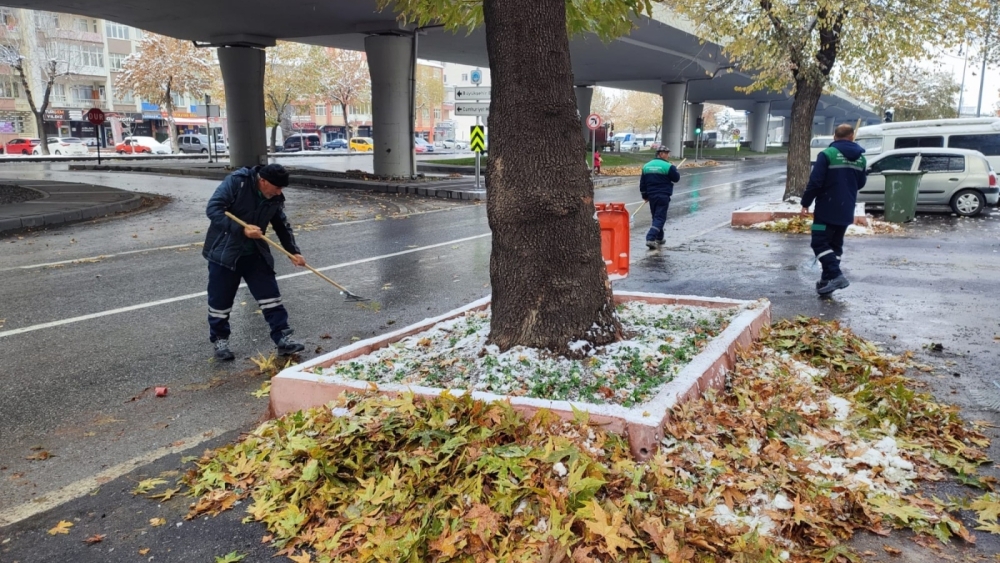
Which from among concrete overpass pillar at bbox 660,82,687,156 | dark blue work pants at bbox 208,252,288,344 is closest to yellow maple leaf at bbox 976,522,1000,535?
dark blue work pants at bbox 208,252,288,344

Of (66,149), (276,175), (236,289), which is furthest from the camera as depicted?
(66,149)

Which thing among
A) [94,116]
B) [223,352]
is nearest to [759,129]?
[94,116]

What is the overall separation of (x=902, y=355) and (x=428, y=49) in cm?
2999

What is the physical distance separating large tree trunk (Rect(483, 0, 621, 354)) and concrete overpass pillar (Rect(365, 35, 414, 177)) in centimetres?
2076

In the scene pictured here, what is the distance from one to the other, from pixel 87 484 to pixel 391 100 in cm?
2200

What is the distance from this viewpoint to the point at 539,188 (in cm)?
419

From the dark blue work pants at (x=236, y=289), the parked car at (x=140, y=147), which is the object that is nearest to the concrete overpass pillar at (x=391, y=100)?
the dark blue work pants at (x=236, y=289)

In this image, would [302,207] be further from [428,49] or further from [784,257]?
[428,49]

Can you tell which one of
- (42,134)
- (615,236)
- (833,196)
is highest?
(42,134)

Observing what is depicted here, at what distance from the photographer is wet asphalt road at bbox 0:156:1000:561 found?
3.99 metres

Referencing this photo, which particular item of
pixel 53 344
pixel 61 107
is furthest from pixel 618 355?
pixel 61 107

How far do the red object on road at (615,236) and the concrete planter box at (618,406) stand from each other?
90.8 inches

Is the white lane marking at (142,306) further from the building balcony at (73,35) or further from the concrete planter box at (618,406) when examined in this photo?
the building balcony at (73,35)

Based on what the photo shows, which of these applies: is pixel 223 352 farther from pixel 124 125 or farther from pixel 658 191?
pixel 124 125
